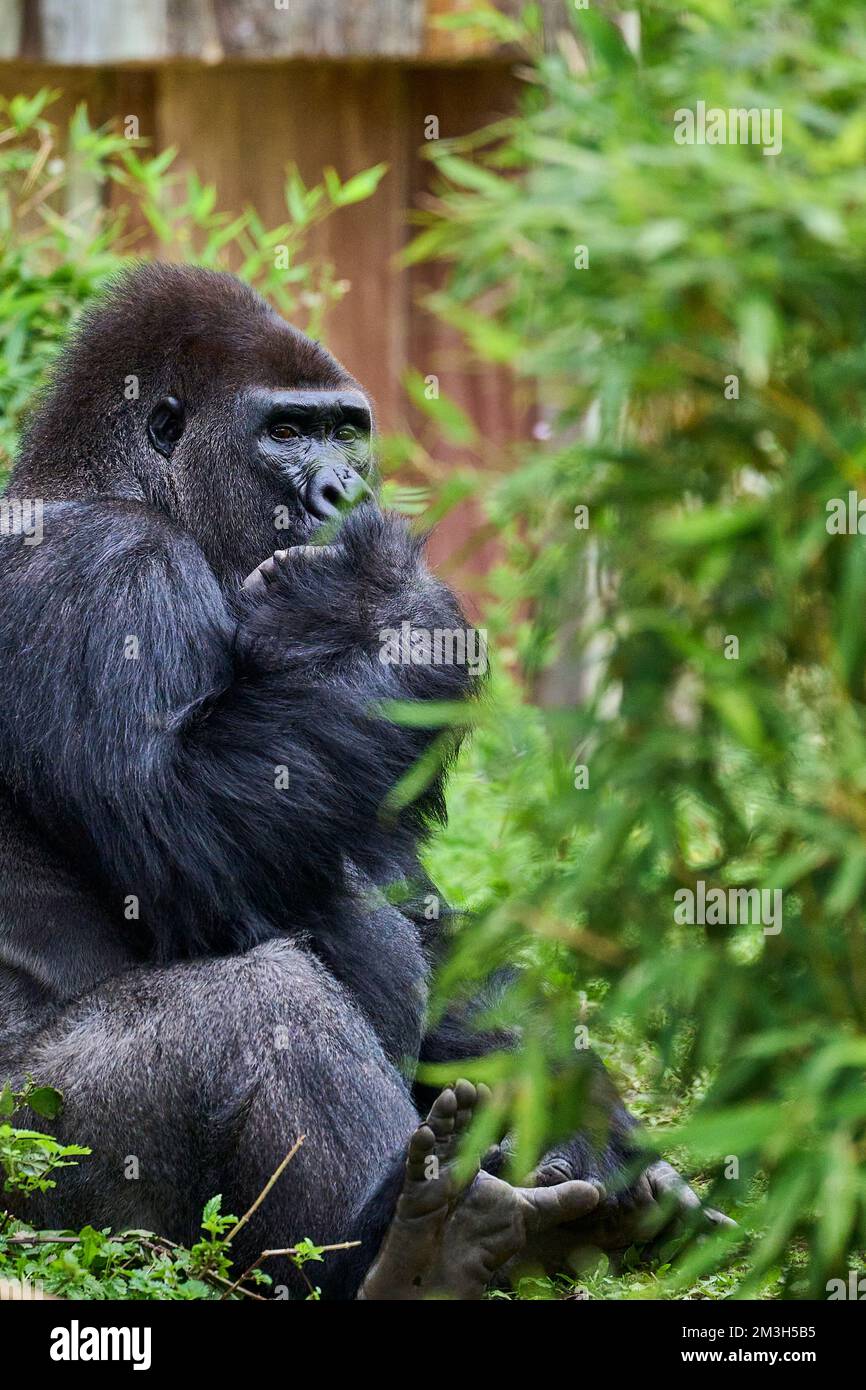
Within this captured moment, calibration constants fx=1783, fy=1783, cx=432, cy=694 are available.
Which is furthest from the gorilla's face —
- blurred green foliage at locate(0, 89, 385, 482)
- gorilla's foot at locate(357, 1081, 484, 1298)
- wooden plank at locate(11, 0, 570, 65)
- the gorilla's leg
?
wooden plank at locate(11, 0, 570, 65)

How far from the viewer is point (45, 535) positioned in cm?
381

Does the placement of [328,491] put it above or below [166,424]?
below

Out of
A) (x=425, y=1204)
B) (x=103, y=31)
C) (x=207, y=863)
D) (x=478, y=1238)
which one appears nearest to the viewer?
(x=425, y=1204)

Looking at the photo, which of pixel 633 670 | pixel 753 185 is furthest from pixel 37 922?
pixel 753 185

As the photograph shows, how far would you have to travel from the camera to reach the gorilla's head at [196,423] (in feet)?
13.5

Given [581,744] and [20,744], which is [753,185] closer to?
[581,744]

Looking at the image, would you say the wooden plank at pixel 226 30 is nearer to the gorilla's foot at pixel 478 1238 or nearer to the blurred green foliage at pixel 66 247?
the blurred green foliage at pixel 66 247

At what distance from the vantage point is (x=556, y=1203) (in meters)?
3.46

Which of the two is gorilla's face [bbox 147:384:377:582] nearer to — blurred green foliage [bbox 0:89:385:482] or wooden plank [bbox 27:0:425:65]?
blurred green foliage [bbox 0:89:385:482]

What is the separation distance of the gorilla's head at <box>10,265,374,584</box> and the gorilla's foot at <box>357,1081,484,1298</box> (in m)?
1.51

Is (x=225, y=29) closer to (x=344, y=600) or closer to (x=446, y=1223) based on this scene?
(x=344, y=600)

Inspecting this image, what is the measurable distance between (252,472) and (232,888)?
3.60 ft

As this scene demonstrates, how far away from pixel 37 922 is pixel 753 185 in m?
2.26

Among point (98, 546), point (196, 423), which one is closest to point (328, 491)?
point (196, 423)
